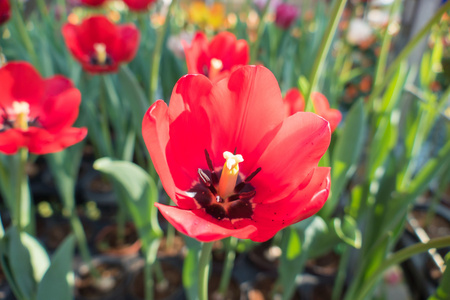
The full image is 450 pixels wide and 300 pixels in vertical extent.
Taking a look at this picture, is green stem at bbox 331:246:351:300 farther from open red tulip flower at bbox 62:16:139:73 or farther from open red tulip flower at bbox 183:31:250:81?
open red tulip flower at bbox 62:16:139:73

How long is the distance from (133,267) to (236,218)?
27.1 inches

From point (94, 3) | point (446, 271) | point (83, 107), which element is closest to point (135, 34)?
point (83, 107)

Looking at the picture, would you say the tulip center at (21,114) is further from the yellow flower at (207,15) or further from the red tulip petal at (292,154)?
the yellow flower at (207,15)

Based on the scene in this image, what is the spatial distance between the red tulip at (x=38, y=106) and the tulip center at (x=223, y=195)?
17 cm

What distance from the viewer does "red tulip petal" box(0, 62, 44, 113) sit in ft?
1.68

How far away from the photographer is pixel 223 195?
1.29ft

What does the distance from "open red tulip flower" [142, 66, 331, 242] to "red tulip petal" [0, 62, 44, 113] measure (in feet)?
1.07

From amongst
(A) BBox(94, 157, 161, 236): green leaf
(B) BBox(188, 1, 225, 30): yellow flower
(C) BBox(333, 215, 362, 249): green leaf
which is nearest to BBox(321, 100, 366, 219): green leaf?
(C) BBox(333, 215, 362, 249): green leaf

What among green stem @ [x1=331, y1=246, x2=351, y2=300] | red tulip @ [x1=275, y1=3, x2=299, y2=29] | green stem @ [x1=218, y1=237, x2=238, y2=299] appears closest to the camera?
green stem @ [x1=218, y1=237, x2=238, y2=299]

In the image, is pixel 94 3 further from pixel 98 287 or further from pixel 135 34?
pixel 98 287

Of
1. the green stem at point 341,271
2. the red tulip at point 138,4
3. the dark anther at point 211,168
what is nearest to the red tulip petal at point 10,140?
the dark anther at point 211,168

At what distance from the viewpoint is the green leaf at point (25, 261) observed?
460 millimetres

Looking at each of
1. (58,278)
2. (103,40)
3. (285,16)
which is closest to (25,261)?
(58,278)

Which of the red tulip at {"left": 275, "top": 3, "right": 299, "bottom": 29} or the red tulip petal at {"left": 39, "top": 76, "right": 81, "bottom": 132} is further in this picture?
Answer: the red tulip at {"left": 275, "top": 3, "right": 299, "bottom": 29}
